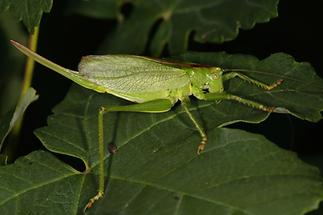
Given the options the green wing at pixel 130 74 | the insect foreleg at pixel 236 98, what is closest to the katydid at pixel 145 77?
the green wing at pixel 130 74

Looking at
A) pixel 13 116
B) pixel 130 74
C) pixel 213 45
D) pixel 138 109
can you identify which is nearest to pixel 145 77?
pixel 130 74

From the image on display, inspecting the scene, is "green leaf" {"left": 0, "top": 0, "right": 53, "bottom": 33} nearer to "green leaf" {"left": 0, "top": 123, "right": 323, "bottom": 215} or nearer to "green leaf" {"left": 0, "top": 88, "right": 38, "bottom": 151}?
"green leaf" {"left": 0, "top": 88, "right": 38, "bottom": 151}

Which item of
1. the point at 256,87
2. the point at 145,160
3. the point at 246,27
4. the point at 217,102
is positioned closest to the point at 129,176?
the point at 145,160

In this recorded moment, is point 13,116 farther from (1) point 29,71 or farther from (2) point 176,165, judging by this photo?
(2) point 176,165

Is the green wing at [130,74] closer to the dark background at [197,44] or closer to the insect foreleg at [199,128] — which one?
the insect foreleg at [199,128]

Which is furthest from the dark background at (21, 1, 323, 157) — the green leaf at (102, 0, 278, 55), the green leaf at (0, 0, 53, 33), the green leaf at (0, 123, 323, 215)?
the green leaf at (0, 123, 323, 215)

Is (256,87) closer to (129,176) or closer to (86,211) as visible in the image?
(129,176)

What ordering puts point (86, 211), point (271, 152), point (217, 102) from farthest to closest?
point (217, 102)
point (86, 211)
point (271, 152)
